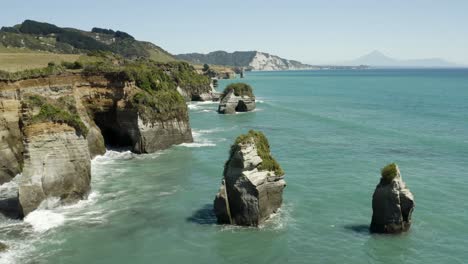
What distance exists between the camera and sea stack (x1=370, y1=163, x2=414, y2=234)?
96.6ft

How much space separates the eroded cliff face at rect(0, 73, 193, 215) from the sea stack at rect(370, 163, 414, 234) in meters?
22.2

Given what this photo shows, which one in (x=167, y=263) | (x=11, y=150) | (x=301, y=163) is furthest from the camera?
(x=301, y=163)

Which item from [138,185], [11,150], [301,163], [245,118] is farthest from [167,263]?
[245,118]

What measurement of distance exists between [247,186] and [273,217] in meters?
3.90

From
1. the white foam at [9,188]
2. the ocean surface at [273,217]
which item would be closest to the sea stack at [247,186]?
the ocean surface at [273,217]

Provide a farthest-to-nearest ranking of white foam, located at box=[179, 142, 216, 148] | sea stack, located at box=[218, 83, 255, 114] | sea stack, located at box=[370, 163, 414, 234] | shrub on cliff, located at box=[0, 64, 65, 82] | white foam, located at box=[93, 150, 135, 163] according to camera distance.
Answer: sea stack, located at box=[218, 83, 255, 114]
white foam, located at box=[179, 142, 216, 148]
white foam, located at box=[93, 150, 135, 163]
shrub on cliff, located at box=[0, 64, 65, 82]
sea stack, located at box=[370, 163, 414, 234]

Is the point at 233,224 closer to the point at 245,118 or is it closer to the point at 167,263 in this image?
the point at 167,263

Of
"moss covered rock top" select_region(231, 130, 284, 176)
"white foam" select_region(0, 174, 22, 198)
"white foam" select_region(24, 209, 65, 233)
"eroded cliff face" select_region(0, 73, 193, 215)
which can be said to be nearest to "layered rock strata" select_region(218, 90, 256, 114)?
"eroded cliff face" select_region(0, 73, 193, 215)

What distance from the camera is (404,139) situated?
215ft

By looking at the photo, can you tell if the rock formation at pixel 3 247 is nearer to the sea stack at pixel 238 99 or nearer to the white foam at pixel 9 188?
the white foam at pixel 9 188

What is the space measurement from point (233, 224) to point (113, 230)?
311 inches

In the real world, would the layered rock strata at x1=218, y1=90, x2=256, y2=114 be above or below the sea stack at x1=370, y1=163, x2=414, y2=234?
above

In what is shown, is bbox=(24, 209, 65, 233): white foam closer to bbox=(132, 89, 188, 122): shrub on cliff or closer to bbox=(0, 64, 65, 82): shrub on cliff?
bbox=(0, 64, 65, 82): shrub on cliff

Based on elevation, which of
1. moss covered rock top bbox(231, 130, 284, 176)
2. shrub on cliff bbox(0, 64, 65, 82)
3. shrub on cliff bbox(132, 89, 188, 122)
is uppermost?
shrub on cliff bbox(0, 64, 65, 82)
